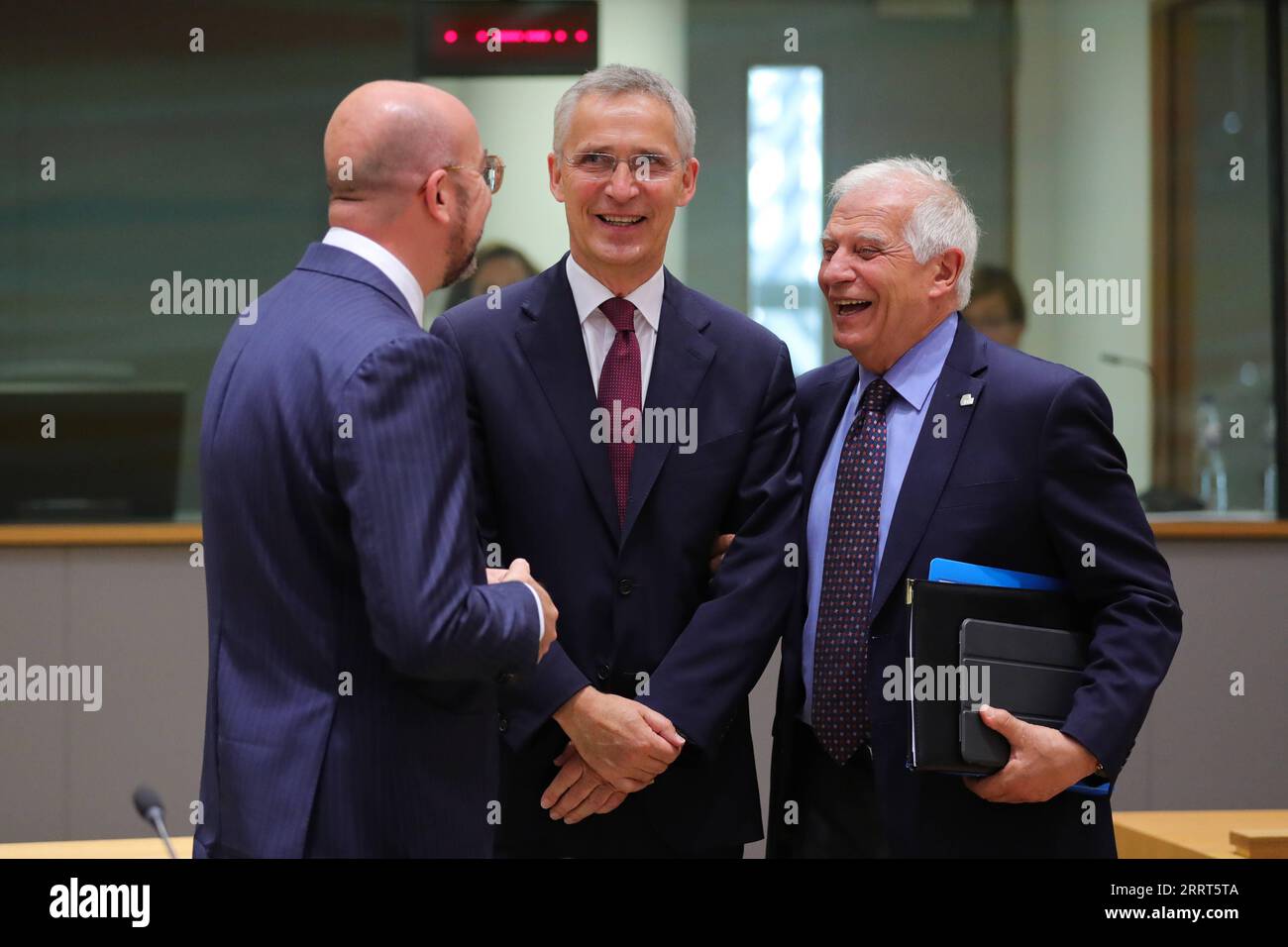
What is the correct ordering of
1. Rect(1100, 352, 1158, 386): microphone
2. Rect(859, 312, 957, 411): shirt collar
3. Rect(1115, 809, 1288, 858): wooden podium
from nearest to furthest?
Rect(859, 312, 957, 411): shirt collar → Rect(1115, 809, 1288, 858): wooden podium → Rect(1100, 352, 1158, 386): microphone

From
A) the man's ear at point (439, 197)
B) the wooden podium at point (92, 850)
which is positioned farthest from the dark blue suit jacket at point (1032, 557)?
the wooden podium at point (92, 850)

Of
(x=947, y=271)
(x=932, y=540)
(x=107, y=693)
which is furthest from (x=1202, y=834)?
(x=107, y=693)

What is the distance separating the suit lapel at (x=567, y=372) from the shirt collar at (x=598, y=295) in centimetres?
1

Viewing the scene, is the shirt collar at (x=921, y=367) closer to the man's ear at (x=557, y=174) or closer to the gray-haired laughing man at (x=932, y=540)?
the gray-haired laughing man at (x=932, y=540)

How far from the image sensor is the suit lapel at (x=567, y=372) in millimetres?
2088

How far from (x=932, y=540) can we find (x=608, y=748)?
0.55 meters

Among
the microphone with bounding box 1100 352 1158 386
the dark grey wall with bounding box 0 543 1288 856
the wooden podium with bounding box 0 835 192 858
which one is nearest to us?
the wooden podium with bounding box 0 835 192 858

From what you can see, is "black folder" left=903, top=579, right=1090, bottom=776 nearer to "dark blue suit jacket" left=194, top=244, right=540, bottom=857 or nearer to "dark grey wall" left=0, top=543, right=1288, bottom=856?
"dark blue suit jacket" left=194, top=244, right=540, bottom=857

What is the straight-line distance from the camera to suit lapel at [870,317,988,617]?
2.06 m

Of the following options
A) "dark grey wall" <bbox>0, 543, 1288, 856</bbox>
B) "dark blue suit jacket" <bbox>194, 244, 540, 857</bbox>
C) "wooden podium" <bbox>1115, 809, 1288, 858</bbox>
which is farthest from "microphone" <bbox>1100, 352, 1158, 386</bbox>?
"dark blue suit jacket" <bbox>194, 244, 540, 857</bbox>

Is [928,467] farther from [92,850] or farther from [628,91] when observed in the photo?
[92,850]

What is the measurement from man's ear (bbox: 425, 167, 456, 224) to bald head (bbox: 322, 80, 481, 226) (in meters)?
0.01
